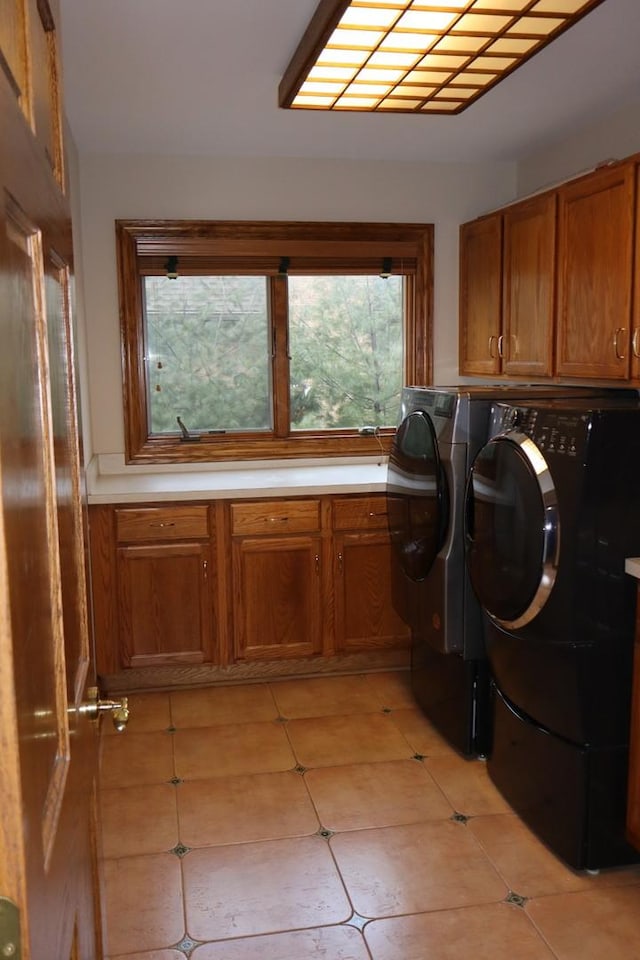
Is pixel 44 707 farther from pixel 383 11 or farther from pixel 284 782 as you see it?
pixel 284 782

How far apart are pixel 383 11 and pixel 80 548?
1590 mm

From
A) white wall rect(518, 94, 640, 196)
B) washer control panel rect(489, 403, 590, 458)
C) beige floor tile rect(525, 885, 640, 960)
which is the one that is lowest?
beige floor tile rect(525, 885, 640, 960)

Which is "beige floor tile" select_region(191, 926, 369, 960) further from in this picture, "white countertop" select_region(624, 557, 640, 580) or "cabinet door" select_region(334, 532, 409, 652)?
"cabinet door" select_region(334, 532, 409, 652)

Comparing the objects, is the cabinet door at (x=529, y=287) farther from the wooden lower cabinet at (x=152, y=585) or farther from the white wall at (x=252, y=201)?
the wooden lower cabinet at (x=152, y=585)

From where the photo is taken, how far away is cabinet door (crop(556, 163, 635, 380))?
2.77 metres

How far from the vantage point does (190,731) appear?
129 inches

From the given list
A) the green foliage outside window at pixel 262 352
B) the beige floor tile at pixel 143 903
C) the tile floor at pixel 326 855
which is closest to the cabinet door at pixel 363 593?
the tile floor at pixel 326 855

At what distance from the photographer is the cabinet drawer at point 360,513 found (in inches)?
143

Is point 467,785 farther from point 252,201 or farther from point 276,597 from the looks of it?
point 252,201

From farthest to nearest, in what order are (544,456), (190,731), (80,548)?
(190,731) → (544,456) → (80,548)

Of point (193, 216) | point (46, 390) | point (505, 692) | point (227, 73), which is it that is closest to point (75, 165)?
point (193, 216)

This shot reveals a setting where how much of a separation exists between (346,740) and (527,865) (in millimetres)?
921

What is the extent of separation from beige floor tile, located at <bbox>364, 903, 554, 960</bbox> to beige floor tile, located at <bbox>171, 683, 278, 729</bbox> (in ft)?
4.30

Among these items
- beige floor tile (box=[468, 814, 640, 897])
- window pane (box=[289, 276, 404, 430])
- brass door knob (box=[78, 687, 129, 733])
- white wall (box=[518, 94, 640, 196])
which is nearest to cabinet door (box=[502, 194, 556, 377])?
white wall (box=[518, 94, 640, 196])
